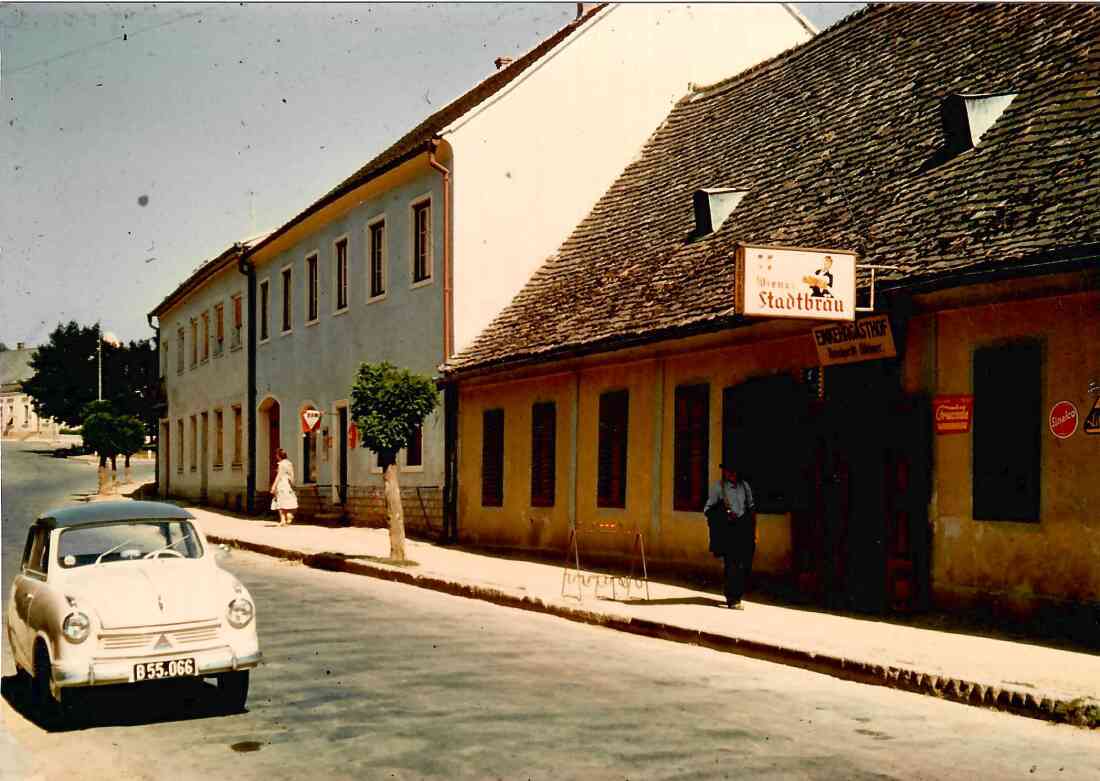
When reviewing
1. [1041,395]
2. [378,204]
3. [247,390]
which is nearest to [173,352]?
[247,390]

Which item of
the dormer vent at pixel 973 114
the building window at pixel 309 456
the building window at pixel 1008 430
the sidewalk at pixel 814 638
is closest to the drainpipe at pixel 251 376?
the building window at pixel 309 456

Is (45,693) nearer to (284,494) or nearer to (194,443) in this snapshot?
(284,494)

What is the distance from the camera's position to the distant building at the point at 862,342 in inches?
498

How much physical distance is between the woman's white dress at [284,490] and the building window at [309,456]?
210 cm

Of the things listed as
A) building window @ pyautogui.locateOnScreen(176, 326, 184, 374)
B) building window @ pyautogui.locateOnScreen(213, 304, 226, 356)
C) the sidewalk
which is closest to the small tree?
the sidewalk

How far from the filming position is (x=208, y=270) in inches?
1718

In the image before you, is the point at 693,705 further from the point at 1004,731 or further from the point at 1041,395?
the point at 1041,395

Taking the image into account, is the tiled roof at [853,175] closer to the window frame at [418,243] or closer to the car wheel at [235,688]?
the window frame at [418,243]

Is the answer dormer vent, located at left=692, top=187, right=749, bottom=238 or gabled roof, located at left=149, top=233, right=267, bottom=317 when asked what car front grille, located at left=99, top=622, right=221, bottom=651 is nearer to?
dormer vent, located at left=692, top=187, right=749, bottom=238

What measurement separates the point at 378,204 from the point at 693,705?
21979 mm

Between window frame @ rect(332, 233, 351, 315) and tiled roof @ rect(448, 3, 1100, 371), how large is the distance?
677 centimetres

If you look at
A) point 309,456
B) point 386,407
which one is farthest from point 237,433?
point 386,407

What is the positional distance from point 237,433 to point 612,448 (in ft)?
79.7

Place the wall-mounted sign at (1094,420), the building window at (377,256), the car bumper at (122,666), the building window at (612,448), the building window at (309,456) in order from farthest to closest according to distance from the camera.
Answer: the building window at (309,456)
the building window at (377,256)
the building window at (612,448)
the wall-mounted sign at (1094,420)
the car bumper at (122,666)
